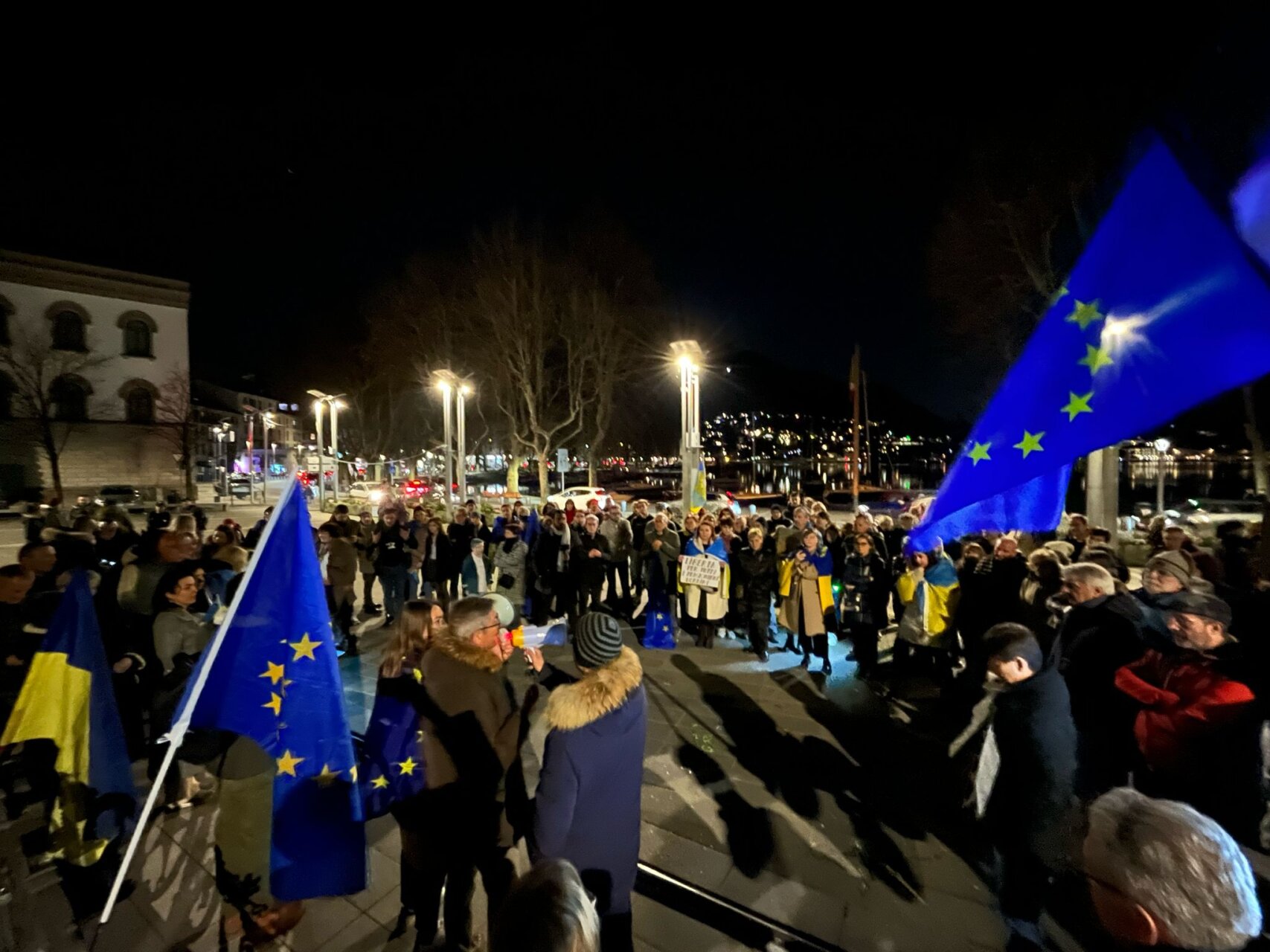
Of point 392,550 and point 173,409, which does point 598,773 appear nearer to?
point 392,550

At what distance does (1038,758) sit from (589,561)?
664 cm

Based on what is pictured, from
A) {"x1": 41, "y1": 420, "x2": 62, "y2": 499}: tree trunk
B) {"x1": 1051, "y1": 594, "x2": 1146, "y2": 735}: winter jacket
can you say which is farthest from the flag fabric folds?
{"x1": 41, "y1": 420, "x2": 62, "y2": 499}: tree trunk

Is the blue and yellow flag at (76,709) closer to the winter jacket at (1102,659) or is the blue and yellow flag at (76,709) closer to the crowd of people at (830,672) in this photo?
the crowd of people at (830,672)

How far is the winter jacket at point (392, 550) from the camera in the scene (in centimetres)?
900

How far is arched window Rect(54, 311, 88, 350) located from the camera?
3669 centimetres

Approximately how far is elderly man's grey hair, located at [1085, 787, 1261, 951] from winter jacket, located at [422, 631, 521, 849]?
2.22 meters

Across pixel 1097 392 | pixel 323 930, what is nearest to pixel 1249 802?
pixel 1097 392

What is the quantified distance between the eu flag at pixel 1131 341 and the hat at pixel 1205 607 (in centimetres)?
83

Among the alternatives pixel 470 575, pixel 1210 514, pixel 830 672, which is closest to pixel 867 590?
pixel 830 672

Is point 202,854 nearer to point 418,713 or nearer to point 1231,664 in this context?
point 418,713

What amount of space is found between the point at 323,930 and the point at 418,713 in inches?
57.3

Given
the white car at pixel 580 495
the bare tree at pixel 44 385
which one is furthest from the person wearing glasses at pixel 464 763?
the bare tree at pixel 44 385

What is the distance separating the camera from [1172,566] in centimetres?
421

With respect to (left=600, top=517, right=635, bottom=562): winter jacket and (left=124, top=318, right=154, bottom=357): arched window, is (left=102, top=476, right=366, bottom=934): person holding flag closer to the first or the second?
(left=600, top=517, right=635, bottom=562): winter jacket
